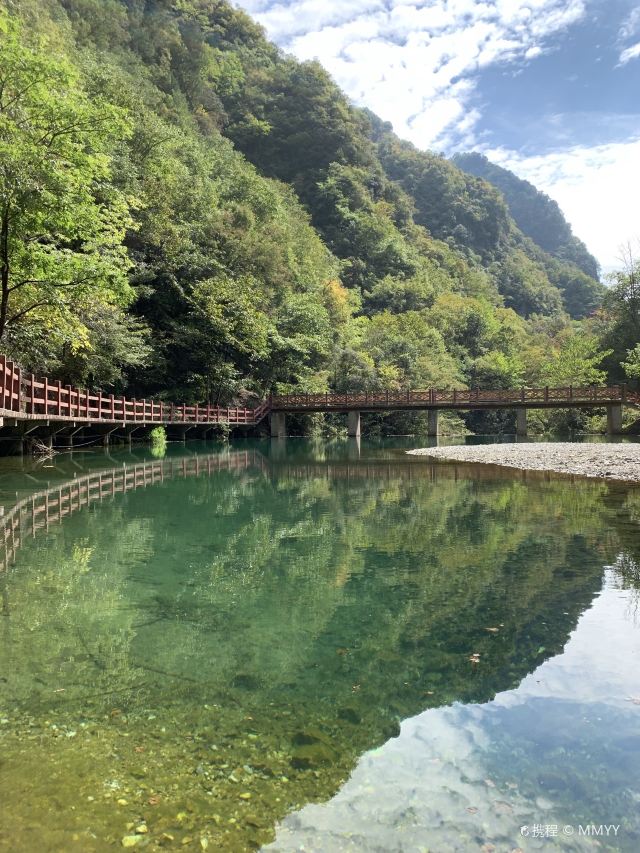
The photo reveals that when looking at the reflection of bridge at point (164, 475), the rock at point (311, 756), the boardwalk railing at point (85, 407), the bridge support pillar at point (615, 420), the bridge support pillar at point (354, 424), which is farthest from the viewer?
the bridge support pillar at point (354, 424)

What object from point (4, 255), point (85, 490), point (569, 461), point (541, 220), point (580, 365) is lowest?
point (85, 490)

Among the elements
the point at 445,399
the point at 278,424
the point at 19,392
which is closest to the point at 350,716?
the point at 19,392

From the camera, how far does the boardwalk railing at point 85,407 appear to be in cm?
1537

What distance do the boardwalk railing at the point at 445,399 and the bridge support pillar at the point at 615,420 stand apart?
1148mm

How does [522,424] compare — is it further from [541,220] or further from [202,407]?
[541,220]

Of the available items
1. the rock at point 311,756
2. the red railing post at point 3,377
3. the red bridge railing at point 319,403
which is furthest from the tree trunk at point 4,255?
the rock at point 311,756

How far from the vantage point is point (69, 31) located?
49.8 metres

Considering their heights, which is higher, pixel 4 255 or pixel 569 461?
pixel 4 255

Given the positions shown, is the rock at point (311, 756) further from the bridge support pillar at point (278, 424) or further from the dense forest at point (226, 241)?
the bridge support pillar at point (278, 424)

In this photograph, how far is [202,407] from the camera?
3512cm

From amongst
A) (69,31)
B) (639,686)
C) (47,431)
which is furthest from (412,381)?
(639,686)

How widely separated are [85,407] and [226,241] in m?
20.7

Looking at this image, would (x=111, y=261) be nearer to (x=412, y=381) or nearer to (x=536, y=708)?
(x=536, y=708)

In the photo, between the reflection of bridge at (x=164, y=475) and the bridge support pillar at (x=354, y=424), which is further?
the bridge support pillar at (x=354, y=424)
